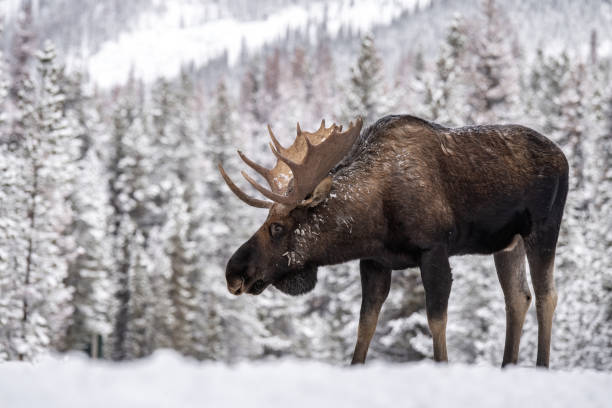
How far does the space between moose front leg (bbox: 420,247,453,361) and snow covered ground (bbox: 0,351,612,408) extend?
4.60 ft

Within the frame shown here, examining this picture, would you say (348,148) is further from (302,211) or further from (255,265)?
(255,265)

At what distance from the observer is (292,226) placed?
16.7 feet

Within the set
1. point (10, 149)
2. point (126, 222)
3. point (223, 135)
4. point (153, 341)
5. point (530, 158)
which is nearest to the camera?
point (530, 158)

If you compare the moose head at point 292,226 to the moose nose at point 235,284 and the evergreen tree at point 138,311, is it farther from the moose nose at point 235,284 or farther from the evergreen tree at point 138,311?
the evergreen tree at point 138,311

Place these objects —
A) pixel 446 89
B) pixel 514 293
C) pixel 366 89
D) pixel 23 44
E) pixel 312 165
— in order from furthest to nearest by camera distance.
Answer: pixel 23 44 < pixel 366 89 < pixel 446 89 < pixel 514 293 < pixel 312 165

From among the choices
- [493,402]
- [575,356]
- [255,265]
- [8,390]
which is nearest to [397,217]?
[255,265]

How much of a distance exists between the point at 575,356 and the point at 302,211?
15.0 meters

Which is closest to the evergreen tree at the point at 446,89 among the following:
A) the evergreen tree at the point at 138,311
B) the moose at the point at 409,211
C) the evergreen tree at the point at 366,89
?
the evergreen tree at the point at 366,89

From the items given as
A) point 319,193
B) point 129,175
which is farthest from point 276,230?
point 129,175

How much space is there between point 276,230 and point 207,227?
38801 mm

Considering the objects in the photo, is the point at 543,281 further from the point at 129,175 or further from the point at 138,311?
the point at 129,175

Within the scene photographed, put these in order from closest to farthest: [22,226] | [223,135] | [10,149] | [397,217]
A: [397,217] → [22,226] → [10,149] → [223,135]

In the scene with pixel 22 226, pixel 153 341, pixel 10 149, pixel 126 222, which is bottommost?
pixel 153 341

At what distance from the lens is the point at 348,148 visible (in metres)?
5.06
